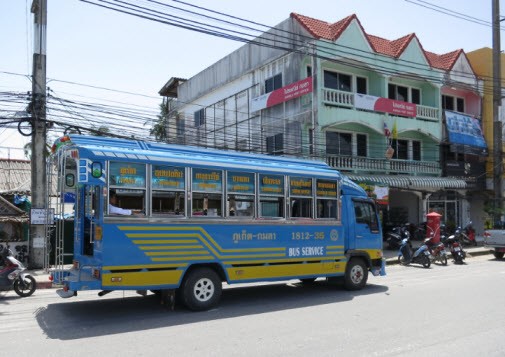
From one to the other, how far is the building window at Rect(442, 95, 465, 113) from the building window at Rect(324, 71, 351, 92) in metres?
8.08

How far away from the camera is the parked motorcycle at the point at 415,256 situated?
15898mm

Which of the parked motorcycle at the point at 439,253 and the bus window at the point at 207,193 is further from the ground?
the bus window at the point at 207,193

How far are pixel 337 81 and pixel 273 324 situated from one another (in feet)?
54.7

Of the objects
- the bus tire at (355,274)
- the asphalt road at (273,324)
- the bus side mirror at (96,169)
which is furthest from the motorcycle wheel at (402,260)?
the bus side mirror at (96,169)

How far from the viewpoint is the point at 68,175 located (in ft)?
28.2

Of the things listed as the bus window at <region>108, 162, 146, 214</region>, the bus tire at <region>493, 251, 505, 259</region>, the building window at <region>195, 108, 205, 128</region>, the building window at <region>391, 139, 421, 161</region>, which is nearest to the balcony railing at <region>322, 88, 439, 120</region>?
the building window at <region>391, 139, 421, 161</region>

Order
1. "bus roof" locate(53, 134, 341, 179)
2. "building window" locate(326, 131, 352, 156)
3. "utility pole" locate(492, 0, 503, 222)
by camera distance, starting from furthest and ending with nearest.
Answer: "utility pole" locate(492, 0, 503, 222) → "building window" locate(326, 131, 352, 156) → "bus roof" locate(53, 134, 341, 179)

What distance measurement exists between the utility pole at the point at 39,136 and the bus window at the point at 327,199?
9.03 m

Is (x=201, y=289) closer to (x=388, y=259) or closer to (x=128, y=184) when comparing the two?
(x=128, y=184)

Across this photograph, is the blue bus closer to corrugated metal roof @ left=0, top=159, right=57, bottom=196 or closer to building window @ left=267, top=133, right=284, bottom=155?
building window @ left=267, top=133, right=284, bottom=155

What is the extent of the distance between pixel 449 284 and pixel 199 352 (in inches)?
319

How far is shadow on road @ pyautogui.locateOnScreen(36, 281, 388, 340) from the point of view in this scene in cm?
701

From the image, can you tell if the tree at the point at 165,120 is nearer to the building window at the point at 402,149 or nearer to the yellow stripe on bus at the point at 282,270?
the building window at the point at 402,149

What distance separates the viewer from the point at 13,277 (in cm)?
992
